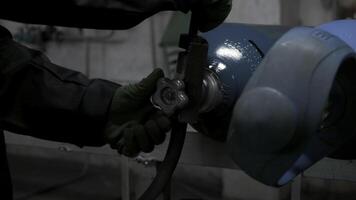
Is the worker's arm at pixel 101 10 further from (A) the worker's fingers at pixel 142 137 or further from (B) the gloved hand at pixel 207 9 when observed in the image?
(A) the worker's fingers at pixel 142 137

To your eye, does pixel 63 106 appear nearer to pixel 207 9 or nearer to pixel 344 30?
pixel 207 9

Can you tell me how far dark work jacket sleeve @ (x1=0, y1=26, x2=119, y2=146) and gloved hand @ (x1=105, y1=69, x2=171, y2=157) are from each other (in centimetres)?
3

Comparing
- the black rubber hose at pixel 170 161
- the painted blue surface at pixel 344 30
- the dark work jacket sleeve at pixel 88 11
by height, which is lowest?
the black rubber hose at pixel 170 161

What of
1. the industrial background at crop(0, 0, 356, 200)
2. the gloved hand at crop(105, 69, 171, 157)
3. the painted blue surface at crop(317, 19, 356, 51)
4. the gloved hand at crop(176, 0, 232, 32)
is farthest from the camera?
the industrial background at crop(0, 0, 356, 200)

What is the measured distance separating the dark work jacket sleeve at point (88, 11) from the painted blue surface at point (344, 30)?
47 cm

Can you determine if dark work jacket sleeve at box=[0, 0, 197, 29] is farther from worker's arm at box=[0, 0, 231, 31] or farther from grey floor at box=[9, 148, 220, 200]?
grey floor at box=[9, 148, 220, 200]

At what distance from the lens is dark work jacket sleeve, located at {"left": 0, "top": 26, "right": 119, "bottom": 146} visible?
3.19 feet

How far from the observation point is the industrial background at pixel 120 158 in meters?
2.36

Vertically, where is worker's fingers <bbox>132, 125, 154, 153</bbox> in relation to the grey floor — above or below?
above

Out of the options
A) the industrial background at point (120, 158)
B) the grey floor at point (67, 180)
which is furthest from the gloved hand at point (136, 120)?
the grey floor at point (67, 180)

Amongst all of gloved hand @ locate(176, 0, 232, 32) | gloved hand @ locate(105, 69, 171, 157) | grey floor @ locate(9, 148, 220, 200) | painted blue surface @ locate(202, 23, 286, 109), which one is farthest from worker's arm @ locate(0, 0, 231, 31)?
grey floor @ locate(9, 148, 220, 200)

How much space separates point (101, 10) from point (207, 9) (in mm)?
162

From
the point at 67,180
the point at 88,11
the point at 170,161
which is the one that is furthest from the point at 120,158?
the point at 88,11

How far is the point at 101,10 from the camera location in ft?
2.57
